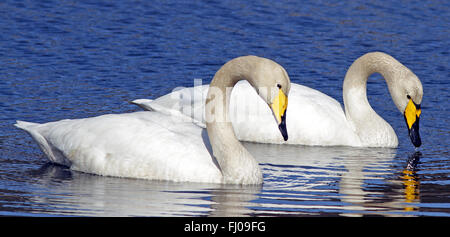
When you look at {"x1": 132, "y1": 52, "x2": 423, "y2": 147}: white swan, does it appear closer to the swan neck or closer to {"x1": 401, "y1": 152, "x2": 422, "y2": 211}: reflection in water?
the swan neck

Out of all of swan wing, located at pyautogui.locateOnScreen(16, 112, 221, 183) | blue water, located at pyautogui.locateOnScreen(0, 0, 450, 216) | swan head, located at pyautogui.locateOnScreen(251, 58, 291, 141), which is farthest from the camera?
swan wing, located at pyautogui.locateOnScreen(16, 112, 221, 183)

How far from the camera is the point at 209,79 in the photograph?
16.0 metres

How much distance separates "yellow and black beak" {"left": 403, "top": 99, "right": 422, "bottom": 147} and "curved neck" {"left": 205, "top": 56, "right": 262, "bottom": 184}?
270 cm

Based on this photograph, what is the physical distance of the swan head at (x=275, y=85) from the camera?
9.73 m

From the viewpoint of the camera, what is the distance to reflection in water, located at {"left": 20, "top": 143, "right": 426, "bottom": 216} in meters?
9.52

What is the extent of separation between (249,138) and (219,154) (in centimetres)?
311

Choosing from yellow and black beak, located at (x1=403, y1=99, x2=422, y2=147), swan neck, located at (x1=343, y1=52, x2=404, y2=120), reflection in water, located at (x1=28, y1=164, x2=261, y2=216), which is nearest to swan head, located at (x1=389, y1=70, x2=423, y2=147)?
yellow and black beak, located at (x1=403, y1=99, x2=422, y2=147)

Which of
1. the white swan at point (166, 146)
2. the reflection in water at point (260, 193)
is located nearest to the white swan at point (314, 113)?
the reflection in water at point (260, 193)

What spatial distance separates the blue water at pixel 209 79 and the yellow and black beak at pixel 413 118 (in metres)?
0.29

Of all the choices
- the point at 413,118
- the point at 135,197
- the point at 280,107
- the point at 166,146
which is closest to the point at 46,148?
the point at 166,146

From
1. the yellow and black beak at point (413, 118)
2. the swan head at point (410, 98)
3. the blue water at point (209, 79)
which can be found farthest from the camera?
the swan head at point (410, 98)

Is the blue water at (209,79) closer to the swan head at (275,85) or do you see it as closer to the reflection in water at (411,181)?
the reflection in water at (411,181)
